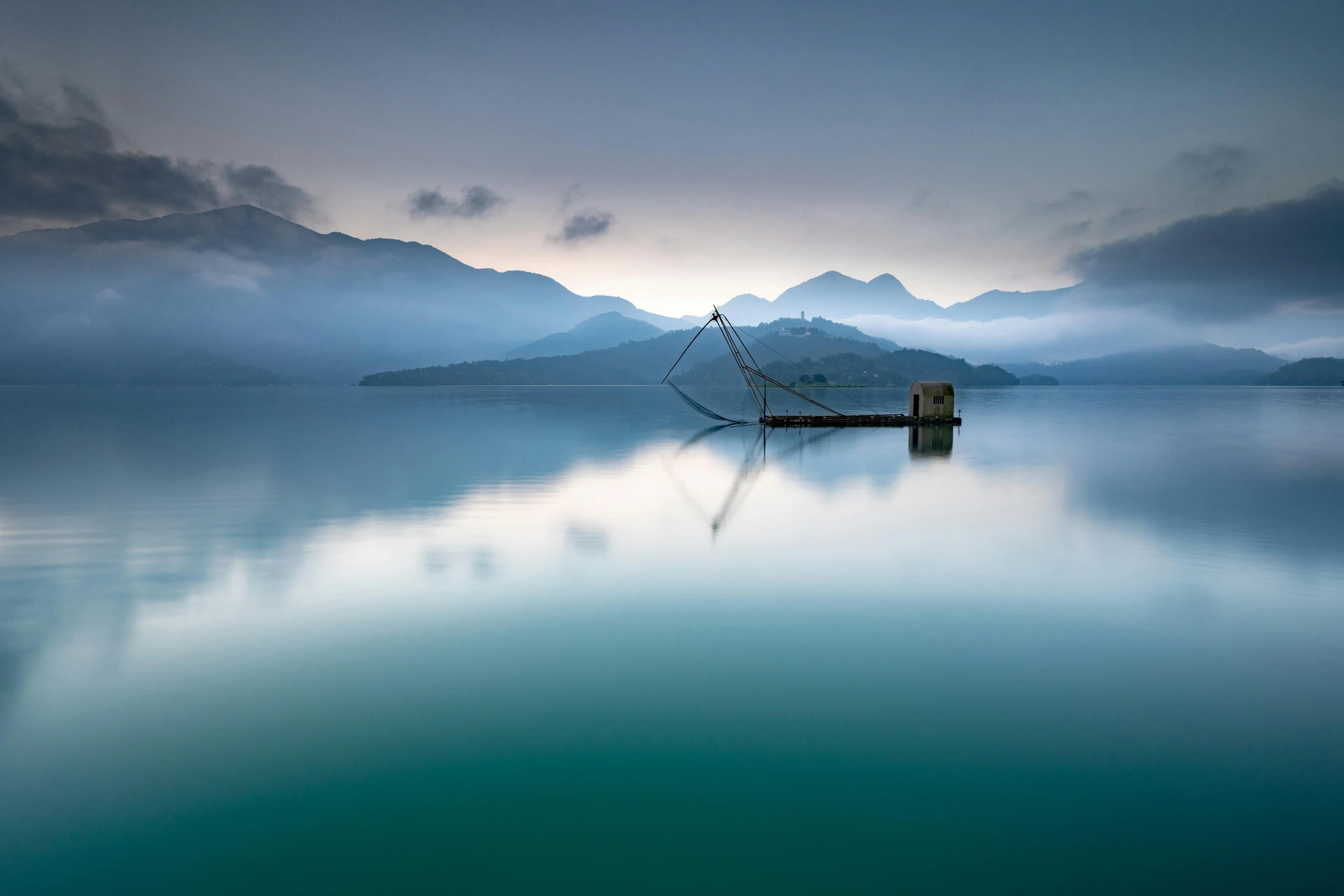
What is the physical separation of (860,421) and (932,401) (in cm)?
749

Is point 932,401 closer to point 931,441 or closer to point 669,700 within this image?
point 931,441

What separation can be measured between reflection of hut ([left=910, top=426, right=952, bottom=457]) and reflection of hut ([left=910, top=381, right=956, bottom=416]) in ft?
5.73

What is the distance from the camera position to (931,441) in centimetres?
4725

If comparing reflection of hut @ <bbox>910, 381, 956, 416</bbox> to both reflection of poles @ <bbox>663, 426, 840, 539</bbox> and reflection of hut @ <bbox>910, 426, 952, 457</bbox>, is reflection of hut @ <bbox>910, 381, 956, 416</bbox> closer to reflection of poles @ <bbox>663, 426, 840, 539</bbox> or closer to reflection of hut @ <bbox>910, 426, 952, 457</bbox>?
reflection of hut @ <bbox>910, 426, 952, 457</bbox>

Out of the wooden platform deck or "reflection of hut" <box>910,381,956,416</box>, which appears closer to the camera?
the wooden platform deck

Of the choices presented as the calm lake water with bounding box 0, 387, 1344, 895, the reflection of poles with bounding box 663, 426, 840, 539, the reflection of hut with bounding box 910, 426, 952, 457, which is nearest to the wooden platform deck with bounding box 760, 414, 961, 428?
the reflection of hut with bounding box 910, 426, 952, 457

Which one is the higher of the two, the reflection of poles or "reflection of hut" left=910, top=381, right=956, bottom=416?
"reflection of hut" left=910, top=381, right=956, bottom=416

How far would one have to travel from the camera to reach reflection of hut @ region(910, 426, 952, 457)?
3997 cm

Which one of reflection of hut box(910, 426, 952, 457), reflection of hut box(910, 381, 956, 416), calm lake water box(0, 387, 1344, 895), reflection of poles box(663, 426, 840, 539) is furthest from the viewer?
reflection of hut box(910, 381, 956, 416)

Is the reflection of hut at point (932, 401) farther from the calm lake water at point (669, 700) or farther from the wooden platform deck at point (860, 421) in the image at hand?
the calm lake water at point (669, 700)

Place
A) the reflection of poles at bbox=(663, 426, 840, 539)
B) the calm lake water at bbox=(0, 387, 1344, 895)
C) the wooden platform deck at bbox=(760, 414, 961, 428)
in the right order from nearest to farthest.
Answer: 1. the calm lake water at bbox=(0, 387, 1344, 895)
2. the reflection of poles at bbox=(663, 426, 840, 539)
3. the wooden platform deck at bbox=(760, 414, 961, 428)

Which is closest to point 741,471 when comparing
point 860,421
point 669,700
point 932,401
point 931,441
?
point 931,441

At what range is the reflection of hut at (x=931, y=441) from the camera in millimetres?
39969

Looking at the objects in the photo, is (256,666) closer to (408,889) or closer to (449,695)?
(449,695)
